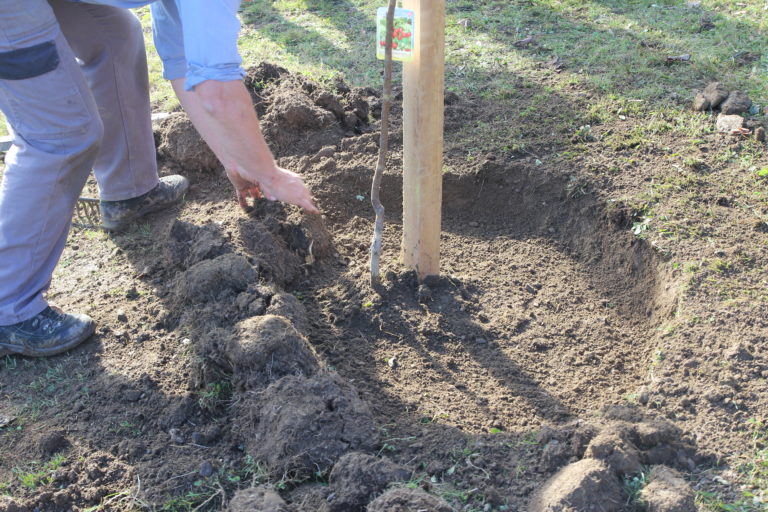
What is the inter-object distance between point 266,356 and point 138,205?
5.88 feet

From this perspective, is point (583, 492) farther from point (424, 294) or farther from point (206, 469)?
point (424, 294)

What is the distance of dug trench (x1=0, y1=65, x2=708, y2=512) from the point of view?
2309 millimetres

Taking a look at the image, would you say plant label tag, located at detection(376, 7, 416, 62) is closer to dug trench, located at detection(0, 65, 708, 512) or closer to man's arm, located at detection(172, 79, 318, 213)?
man's arm, located at detection(172, 79, 318, 213)

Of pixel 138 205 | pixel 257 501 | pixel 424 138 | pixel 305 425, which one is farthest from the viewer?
pixel 138 205

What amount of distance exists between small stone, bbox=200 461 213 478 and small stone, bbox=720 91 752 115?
11.9ft

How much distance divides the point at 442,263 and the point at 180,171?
1.88m

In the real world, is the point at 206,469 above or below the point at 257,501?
below

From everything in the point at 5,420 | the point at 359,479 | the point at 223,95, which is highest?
the point at 223,95

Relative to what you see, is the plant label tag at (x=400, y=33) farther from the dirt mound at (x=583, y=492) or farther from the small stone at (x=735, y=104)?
the small stone at (x=735, y=104)

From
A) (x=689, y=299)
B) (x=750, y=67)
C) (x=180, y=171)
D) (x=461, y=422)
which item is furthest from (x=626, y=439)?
(x=750, y=67)

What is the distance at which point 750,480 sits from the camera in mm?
2227

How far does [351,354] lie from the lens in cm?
312

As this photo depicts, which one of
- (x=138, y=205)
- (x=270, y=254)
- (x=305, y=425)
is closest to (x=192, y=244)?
(x=270, y=254)

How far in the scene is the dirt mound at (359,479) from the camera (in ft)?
6.94
